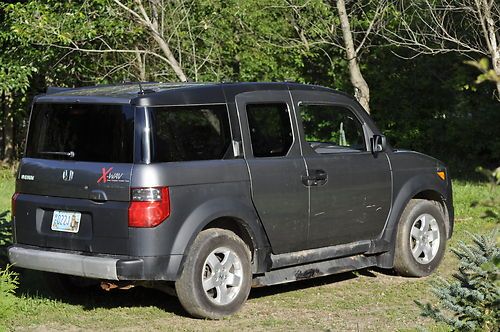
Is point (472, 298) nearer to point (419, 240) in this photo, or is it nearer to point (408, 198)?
point (408, 198)

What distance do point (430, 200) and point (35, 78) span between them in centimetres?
1354

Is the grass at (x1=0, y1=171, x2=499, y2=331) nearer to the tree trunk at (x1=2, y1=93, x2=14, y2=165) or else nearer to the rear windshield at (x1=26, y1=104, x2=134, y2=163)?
the rear windshield at (x1=26, y1=104, x2=134, y2=163)

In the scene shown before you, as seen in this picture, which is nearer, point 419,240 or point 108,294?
point 108,294

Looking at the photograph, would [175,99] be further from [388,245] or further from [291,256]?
[388,245]

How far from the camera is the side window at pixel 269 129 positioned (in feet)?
27.3

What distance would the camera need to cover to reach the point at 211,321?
780 centimetres

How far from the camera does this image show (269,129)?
28.0 feet

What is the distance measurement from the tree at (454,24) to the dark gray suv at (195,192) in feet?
20.4

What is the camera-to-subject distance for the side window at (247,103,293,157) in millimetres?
8336

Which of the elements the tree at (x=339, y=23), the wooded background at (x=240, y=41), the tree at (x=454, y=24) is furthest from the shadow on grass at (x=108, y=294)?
the tree at (x=339, y=23)

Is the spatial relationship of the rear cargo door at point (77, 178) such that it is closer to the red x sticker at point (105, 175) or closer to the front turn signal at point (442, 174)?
the red x sticker at point (105, 175)

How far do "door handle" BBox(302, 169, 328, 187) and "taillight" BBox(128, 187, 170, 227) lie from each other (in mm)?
1568

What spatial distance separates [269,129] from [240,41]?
10680mm

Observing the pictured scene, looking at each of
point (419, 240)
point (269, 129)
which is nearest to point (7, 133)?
point (419, 240)
